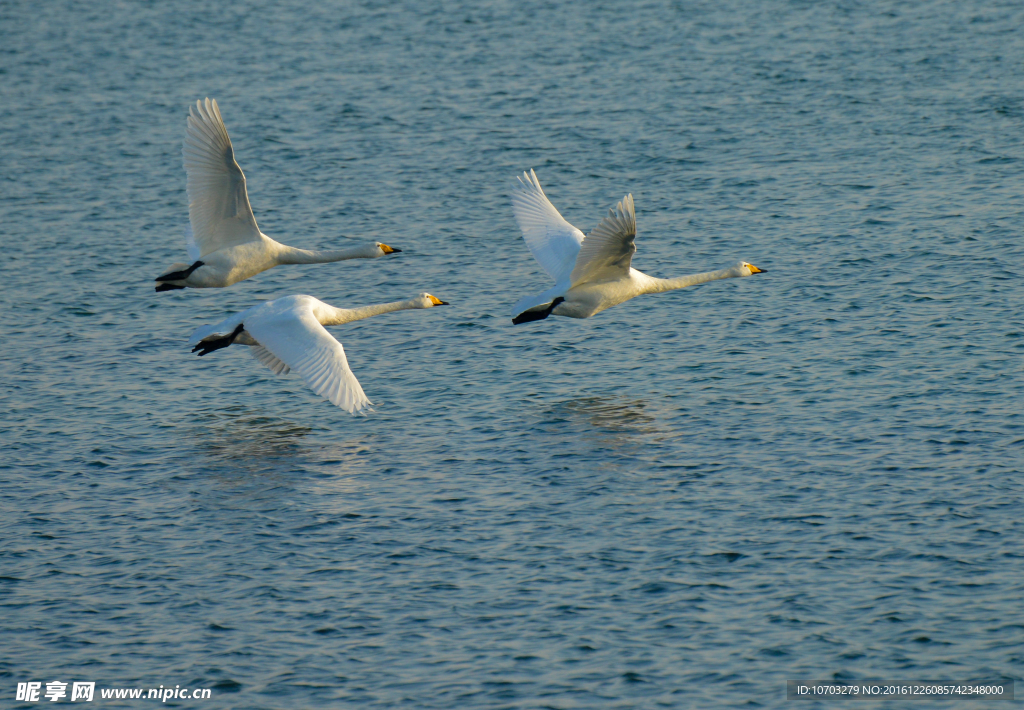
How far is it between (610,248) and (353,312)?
3812mm

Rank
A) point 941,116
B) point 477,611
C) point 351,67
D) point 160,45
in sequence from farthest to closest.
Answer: point 160,45 → point 351,67 → point 941,116 → point 477,611

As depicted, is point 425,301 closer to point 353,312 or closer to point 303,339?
point 353,312

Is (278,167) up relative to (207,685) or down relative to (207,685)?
up

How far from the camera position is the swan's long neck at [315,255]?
21.7 m

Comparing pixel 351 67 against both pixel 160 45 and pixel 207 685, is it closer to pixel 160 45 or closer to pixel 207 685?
pixel 160 45

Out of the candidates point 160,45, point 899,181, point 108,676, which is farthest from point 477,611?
point 160,45

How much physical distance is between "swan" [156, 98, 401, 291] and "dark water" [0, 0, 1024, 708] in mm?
2280

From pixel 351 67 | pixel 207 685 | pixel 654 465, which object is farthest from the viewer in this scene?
pixel 351 67

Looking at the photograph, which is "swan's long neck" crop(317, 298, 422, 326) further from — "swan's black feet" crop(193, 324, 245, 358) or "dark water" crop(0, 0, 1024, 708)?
"dark water" crop(0, 0, 1024, 708)

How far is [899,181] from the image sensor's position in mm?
31859

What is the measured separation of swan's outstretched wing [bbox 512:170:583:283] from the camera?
22.8 meters

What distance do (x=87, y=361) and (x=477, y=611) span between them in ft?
37.3

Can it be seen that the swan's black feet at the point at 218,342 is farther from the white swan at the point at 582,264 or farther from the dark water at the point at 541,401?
the white swan at the point at 582,264

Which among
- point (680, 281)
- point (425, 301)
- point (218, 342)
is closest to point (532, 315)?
point (425, 301)
